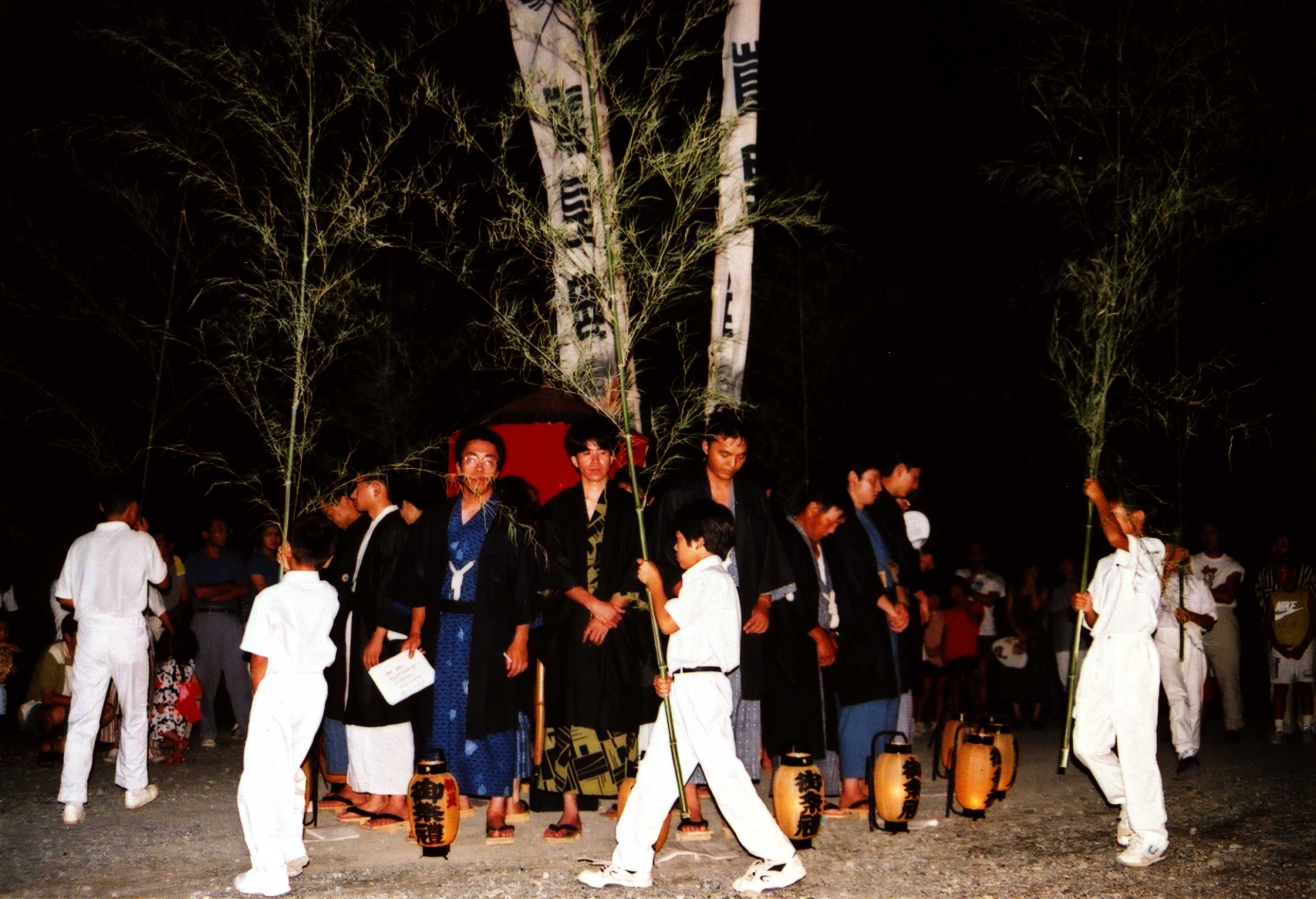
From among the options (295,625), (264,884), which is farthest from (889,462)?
(264,884)

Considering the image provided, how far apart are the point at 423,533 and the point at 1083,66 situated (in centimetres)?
480

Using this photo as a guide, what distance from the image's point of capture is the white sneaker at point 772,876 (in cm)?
510

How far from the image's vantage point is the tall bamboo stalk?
5.26m

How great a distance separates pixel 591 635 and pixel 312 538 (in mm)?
1596

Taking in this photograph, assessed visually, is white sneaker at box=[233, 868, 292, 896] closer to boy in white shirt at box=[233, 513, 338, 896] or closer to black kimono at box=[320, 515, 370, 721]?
boy in white shirt at box=[233, 513, 338, 896]

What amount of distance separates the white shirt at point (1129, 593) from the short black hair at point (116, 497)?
4.98m

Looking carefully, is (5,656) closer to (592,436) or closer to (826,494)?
(592,436)

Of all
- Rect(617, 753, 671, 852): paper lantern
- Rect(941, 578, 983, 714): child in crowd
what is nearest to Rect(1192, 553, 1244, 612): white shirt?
Rect(941, 578, 983, 714): child in crowd

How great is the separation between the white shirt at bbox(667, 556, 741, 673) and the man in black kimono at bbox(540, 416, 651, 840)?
1.15m

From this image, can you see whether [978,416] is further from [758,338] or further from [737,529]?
[737,529]

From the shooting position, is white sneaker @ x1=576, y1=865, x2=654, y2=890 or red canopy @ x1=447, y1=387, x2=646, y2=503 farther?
red canopy @ x1=447, y1=387, x2=646, y2=503

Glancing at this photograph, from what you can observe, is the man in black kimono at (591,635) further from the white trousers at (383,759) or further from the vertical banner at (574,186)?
the white trousers at (383,759)

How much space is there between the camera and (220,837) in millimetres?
6414

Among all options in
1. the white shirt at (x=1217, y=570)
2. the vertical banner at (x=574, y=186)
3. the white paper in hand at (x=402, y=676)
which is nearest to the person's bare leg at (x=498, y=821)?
the white paper in hand at (x=402, y=676)
